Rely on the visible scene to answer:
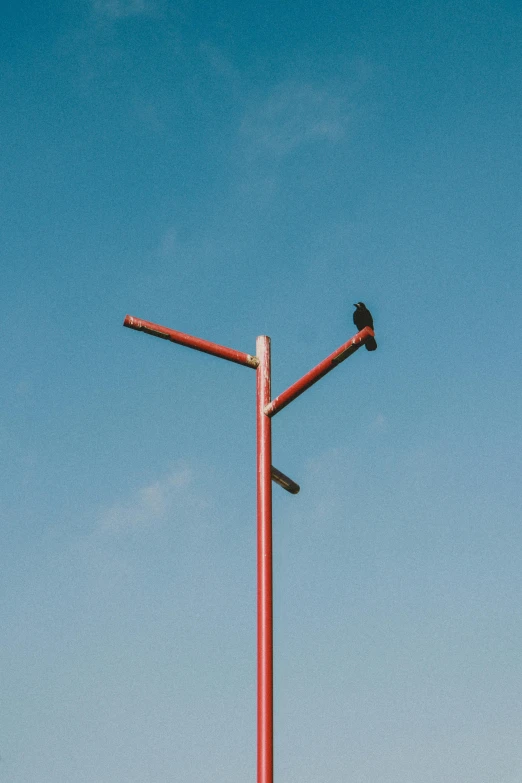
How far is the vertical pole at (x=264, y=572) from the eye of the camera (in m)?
4.53

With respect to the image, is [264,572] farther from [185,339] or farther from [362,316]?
[362,316]

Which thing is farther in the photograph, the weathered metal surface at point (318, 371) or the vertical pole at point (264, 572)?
the weathered metal surface at point (318, 371)

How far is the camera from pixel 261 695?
15.3 feet

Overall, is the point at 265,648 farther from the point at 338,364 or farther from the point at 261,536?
the point at 338,364

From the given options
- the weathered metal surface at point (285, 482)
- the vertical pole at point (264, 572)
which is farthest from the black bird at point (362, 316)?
the weathered metal surface at point (285, 482)

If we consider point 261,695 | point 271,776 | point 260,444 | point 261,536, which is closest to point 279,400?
point 260,444

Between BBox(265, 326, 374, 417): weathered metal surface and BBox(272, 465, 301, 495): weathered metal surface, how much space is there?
0.38 metres

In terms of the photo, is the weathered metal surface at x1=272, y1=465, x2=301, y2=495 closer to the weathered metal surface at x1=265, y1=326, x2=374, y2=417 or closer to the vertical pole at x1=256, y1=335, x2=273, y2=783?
the vertical pole at x1=256, y1=335, x2=273, y2=783

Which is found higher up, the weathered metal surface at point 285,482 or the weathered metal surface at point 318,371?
the weathered metal surface at point 318,371

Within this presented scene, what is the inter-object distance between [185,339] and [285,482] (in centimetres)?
113

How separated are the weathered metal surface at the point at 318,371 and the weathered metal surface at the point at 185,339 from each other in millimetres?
413

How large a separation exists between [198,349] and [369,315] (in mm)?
1285

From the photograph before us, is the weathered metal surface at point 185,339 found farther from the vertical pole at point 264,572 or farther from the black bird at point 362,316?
the black bird at point 362,316

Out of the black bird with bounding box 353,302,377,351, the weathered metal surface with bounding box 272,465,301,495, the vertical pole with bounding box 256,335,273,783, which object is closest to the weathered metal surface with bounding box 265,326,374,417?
the vertical pole with bounding box 256,335,273,783
